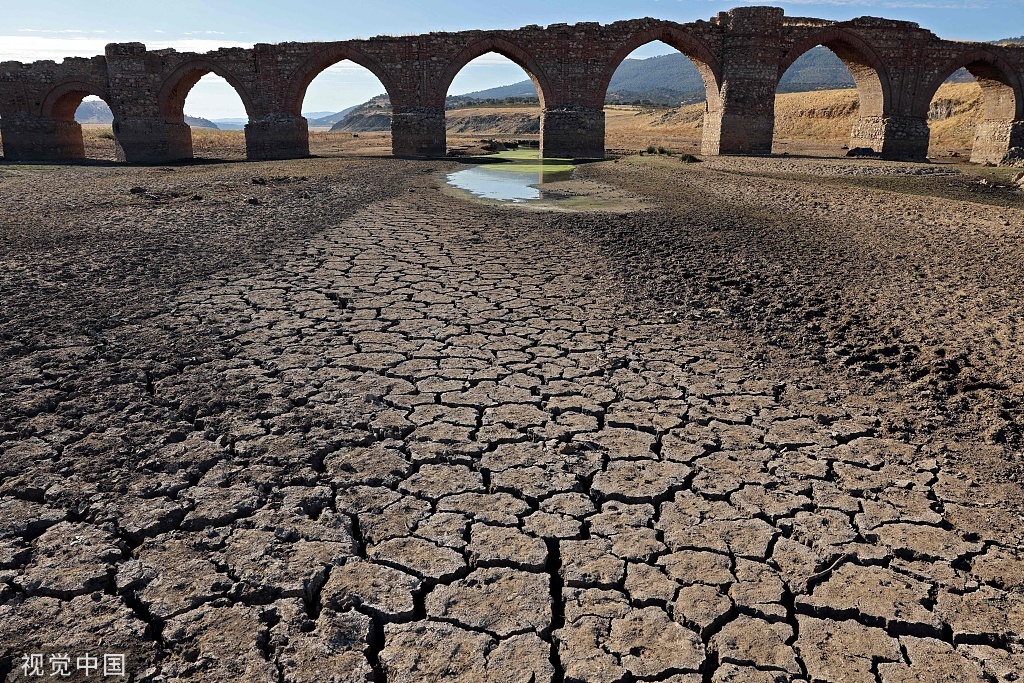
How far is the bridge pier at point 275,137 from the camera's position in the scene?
21.0 metres

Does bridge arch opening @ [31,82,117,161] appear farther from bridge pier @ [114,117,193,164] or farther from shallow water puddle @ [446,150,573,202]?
shallow water puddle @ [446,150,573,202]

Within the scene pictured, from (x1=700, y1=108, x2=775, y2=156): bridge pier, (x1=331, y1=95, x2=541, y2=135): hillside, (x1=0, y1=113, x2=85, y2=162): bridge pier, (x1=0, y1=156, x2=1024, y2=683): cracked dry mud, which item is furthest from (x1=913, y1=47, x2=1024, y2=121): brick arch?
(x1=331, y1=95, x2=541, y2=135): hillside

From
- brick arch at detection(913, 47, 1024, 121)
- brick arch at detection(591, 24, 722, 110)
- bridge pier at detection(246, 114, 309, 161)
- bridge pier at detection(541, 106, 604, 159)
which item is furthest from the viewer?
bridge pier at detection(246, 114, 309, 161)

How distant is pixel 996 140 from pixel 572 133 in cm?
1245

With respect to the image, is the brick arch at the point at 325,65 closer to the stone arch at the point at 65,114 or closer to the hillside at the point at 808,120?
the stone arch at the point at 65,114

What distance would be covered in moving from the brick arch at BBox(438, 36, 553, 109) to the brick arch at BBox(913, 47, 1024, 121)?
11.1 metres

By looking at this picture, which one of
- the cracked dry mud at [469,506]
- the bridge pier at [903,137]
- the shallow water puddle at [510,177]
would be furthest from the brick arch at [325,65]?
the cracked dry mud at [469,506]

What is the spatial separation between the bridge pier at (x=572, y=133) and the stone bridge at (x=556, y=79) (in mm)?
31

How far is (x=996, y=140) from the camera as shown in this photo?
20078mm

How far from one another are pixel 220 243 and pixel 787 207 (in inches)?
301

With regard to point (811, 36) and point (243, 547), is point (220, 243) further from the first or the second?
point (811, 36)

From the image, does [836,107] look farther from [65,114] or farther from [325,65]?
[65,114]

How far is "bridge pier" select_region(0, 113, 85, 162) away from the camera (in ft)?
68.8

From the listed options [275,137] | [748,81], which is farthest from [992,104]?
[275,137]
